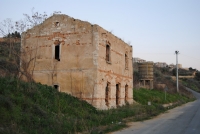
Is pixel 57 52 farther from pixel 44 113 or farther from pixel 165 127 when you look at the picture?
pixel 165 127

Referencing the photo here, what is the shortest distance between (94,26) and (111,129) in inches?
320

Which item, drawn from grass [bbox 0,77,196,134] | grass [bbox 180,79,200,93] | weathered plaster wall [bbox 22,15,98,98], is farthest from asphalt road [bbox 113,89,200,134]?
grass [bbox 180,79,200,93]

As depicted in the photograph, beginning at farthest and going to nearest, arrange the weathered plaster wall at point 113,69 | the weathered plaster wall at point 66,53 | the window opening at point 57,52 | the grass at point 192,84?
1. the grass at point 192,84
2. the window opening at point 57,52
3. the weathered plaster wall at point 113,69
4. the weathered plaster wall at point 66,53

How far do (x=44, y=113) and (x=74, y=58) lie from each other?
22.8 feet

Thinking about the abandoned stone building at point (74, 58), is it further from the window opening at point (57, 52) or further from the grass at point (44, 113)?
the grass at point (44, 113)

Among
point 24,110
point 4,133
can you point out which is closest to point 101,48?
point 24,110

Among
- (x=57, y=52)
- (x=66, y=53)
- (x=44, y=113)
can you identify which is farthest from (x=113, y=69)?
(x=44, y=113)

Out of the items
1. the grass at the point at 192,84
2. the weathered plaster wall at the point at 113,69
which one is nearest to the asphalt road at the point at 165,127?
the weathered plaster wall at the point at 113,69

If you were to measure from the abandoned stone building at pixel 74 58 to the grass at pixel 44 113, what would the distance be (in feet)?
5.31

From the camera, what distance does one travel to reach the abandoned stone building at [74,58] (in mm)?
17219

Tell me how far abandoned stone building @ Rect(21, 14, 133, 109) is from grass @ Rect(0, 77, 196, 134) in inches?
63.8

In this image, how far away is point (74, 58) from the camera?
17750 millimetres

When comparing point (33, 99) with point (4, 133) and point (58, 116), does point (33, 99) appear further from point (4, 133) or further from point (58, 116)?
point (4, 133)

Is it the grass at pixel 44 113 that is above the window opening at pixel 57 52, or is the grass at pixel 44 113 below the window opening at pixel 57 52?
below
